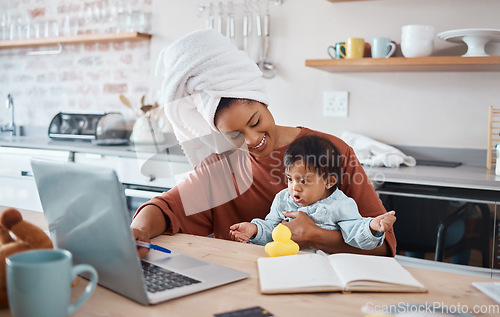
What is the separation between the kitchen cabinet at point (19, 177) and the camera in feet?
10.9

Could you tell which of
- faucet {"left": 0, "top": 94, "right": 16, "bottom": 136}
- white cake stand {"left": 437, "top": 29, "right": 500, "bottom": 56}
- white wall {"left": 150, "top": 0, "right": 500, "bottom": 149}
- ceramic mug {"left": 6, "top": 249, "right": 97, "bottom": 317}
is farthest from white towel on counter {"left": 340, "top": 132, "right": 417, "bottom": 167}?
faucet {"left": 0, "top": 94, "right": 16, "bottom": 136}

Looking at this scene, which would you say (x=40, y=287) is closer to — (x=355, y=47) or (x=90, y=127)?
→ (x=355, y=47)

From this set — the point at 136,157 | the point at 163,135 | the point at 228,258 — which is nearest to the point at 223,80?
the point at 228,258

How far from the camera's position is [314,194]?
1.55m

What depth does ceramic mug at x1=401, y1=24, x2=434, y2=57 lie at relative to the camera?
2500mm

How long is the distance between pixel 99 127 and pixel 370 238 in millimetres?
2492

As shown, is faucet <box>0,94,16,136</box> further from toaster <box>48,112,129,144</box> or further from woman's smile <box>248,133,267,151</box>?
woman's smile <box>248,133,267,151</box>

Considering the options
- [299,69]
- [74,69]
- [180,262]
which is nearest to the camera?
[180,262]

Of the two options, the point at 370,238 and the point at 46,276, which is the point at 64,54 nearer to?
the point at 370,238

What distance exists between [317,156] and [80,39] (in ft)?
8.95

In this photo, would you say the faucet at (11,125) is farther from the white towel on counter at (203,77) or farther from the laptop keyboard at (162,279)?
the laptop keyboard at (162,279)

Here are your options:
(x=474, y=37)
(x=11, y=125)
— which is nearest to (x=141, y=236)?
(x=474, y=37)

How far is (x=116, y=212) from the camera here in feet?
2.56

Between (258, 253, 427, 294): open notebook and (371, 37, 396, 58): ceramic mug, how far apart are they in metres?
1.76
